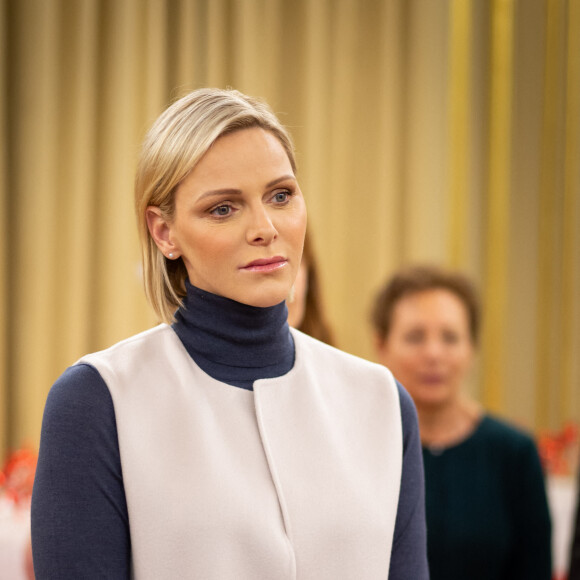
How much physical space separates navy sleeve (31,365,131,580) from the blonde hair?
0.17 meters

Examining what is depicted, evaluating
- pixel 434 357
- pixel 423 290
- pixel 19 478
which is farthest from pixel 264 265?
pixel 19 478

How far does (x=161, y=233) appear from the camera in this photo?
1082mm

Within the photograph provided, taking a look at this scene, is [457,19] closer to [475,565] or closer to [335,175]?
[335,175]

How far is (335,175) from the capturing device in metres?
4.36

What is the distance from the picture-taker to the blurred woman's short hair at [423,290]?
2439 millimetres

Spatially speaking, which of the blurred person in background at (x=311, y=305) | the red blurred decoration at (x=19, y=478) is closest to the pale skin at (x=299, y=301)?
the blurred person in background at (x=311, y=305)

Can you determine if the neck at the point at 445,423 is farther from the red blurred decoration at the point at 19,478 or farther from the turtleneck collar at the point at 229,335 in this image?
the red blurred decoration at the point at 19,478

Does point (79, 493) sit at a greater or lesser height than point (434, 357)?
greater

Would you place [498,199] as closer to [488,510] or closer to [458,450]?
[458,450]

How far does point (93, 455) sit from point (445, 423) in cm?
152

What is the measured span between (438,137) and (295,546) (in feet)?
12.0

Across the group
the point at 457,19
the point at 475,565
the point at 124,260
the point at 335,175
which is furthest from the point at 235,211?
the point at 457,19

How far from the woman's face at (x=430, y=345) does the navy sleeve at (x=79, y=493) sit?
54.9 inches

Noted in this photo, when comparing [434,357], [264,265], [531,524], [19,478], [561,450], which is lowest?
[561,450]
